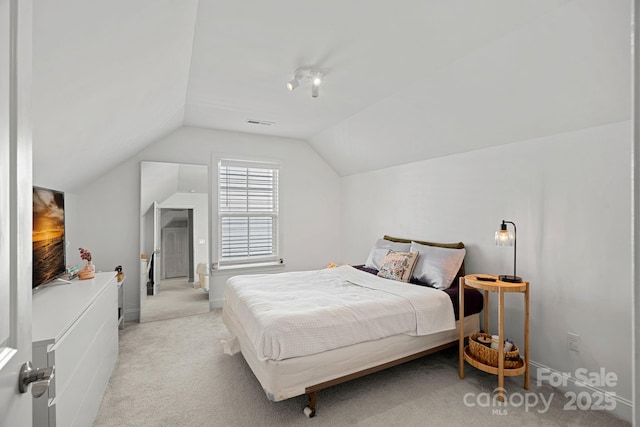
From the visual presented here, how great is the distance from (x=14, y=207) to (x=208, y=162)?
13.0 feet

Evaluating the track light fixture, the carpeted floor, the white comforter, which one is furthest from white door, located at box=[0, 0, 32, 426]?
the track light fixture

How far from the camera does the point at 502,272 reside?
3.01 meters

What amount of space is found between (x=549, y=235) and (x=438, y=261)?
0.98 m

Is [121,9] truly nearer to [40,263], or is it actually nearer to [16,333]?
[16,333]

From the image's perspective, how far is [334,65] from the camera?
264 cm

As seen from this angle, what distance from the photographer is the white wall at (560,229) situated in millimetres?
2197

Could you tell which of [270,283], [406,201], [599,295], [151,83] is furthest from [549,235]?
[151,83]

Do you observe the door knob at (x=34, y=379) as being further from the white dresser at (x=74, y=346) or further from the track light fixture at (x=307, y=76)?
→ the track light fixture at (x=307, y=76)

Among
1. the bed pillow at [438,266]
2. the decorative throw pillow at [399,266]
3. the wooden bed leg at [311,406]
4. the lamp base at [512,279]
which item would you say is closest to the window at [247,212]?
the decorative throw pillow at [399,266]

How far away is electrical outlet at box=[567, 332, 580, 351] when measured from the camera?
2.42 m

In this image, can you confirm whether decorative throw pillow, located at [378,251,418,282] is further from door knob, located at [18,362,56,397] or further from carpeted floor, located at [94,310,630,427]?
door knob, located at [18,362,56,397]

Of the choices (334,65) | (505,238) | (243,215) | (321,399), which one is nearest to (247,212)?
(243,215)

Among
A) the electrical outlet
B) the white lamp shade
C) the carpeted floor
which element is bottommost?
the carpeted floor

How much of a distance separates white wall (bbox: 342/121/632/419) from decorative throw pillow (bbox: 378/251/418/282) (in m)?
0.52
